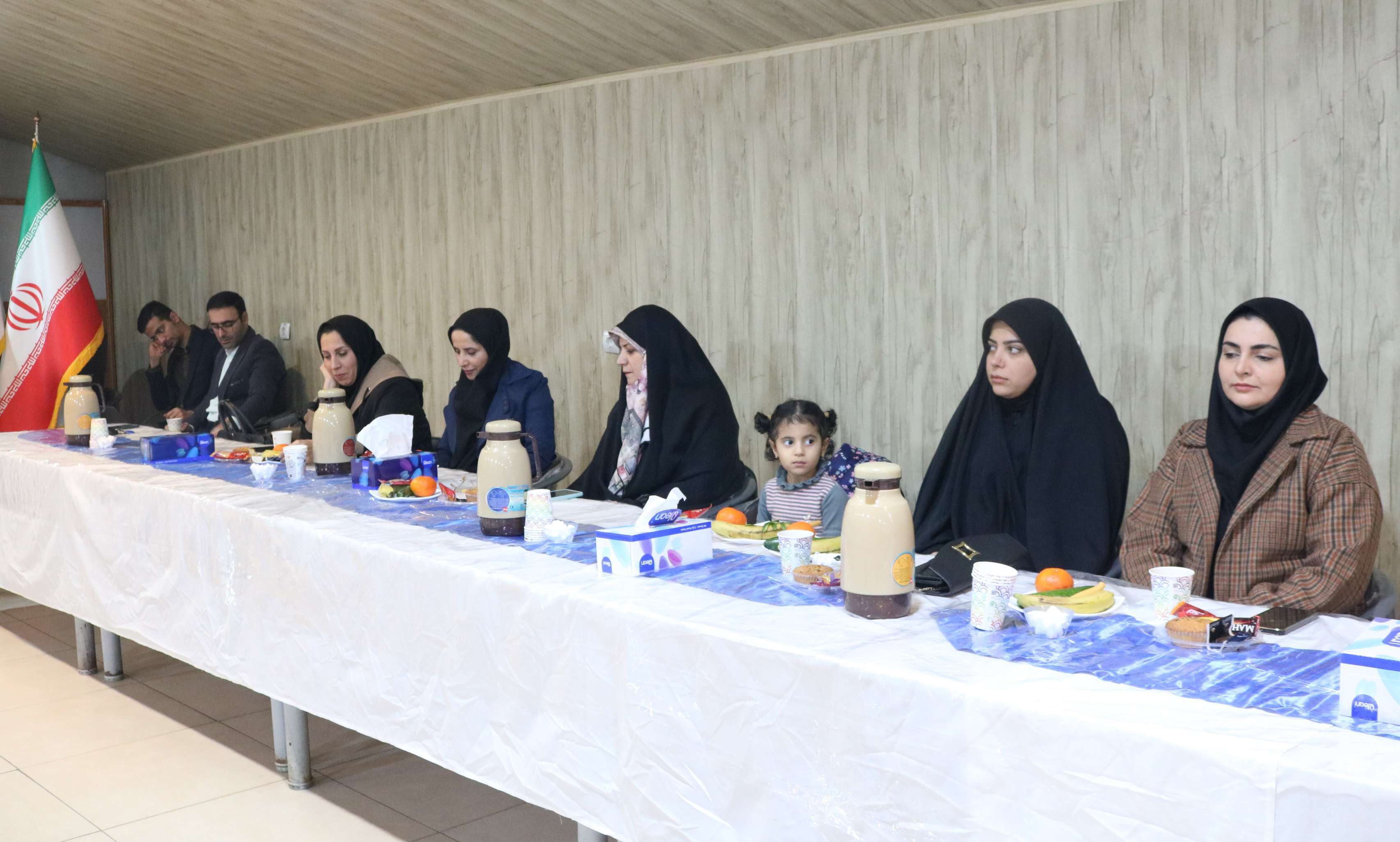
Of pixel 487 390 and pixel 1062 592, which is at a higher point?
pixel 487 390

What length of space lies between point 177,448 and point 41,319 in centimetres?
395

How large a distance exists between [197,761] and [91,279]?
6.59 metres

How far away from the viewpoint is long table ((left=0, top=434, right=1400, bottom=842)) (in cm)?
129

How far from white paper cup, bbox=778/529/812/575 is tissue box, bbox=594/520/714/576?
0.61 feet

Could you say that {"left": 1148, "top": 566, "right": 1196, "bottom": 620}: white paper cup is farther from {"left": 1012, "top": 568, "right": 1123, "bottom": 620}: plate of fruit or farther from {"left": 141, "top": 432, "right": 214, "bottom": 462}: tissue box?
{"left": 141, "top": 432, "right": 214, "bottom": 462}: tissue box

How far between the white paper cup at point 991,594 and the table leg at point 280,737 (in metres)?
1.95

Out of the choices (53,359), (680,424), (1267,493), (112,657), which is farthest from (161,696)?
(53,359)

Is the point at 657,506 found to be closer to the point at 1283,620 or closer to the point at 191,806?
the point at 1283,620

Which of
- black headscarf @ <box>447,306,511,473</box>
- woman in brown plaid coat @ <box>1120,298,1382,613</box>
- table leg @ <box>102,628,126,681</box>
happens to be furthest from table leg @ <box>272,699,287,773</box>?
woman in brown plaid coat @ <box>1120,298,1382,613</box>

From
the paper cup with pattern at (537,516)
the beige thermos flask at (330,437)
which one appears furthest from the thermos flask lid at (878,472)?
the beige thermos flask at (330,437)

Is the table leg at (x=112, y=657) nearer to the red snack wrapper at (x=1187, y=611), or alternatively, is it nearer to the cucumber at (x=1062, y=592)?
the cucumber at (x=1062, y=592)

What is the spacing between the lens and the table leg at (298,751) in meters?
2.82

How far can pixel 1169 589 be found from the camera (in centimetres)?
172

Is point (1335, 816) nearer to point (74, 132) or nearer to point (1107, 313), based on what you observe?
point (1107, 313)
